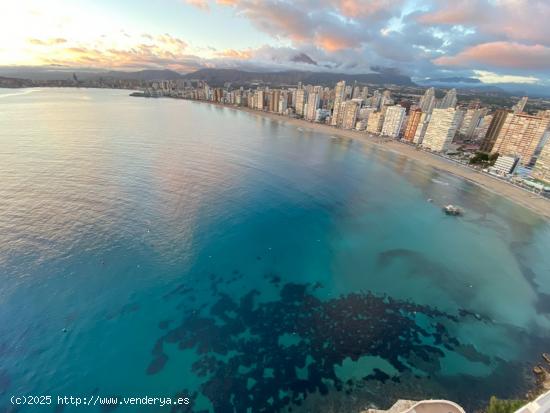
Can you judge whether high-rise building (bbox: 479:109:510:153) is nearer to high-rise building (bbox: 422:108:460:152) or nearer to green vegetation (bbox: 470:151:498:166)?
high-rise building (bbox: 422:108:460:152)

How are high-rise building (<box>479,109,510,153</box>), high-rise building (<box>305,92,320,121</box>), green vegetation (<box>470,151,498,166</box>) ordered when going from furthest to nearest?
1. high-rise building (<box>305,92,320,121</box>)
2. high-rise building (<box>479,109,510,153</box>)
3. green vegetation (<box>470,151,498,166</box>)

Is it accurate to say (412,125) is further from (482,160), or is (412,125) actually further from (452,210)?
(452,210)

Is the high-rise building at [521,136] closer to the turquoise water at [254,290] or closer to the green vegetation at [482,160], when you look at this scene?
the green vegetation at [482,160]

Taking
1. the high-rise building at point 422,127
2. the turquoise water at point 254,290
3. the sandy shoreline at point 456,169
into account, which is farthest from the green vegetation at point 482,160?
the turquoise water at point 254,290

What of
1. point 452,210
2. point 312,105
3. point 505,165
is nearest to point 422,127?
point 505,165

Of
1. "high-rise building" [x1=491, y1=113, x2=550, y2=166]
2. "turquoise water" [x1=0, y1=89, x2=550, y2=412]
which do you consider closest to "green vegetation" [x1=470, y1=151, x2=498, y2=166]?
"high-rise building" [x1=491, y1=113, x2=550, y2=166]
